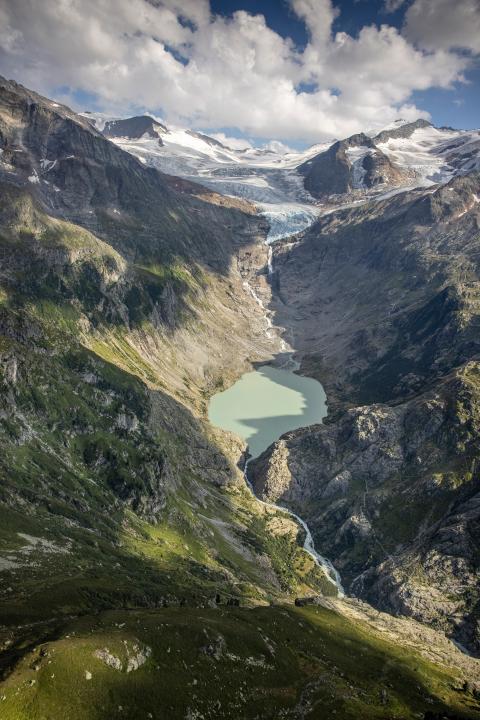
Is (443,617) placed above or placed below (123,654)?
below

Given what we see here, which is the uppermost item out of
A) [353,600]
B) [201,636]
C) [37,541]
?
[201,636]

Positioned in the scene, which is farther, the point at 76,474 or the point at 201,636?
the point at 76,474

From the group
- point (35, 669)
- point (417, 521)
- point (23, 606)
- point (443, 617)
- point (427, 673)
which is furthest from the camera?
point (417, 521)

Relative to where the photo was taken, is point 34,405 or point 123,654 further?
point 34,405

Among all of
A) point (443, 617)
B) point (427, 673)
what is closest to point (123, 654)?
point (427, 673)

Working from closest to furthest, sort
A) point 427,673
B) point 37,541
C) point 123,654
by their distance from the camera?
point 123,654, point 37,541, point 427,673

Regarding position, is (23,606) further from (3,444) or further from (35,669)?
(3,444)

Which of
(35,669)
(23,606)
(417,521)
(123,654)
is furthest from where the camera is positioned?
(417,521)

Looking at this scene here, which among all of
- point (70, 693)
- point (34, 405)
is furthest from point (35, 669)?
point (34, 405)

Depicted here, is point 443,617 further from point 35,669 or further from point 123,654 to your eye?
point 35,669

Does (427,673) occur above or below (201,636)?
below
